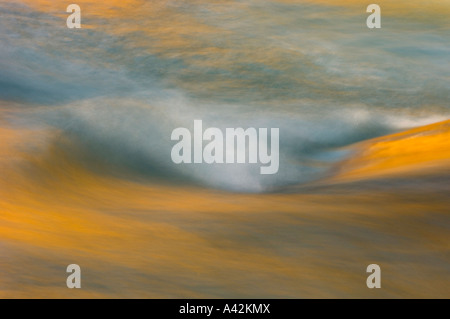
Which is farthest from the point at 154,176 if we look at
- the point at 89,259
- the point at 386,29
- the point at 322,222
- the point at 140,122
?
the point at 386,29

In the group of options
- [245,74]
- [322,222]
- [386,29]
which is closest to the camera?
[322,222]

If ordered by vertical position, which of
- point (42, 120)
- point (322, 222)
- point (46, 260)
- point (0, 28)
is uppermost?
point (0, 28)

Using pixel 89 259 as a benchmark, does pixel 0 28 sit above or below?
above

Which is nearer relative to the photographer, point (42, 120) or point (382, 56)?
point (42, 120)

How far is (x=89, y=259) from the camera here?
7.25ft

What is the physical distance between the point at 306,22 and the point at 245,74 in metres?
1.33

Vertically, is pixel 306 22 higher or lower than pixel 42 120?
higher

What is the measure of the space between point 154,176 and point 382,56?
3044mm
